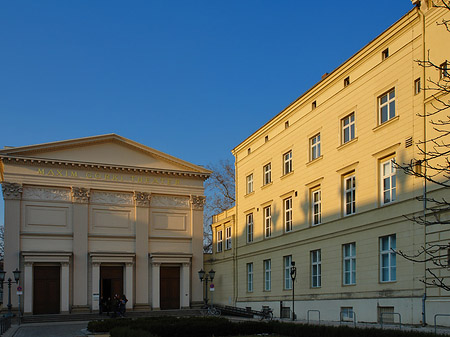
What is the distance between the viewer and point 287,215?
37.0 metres

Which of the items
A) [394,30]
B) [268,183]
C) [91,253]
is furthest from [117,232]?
[394,30]

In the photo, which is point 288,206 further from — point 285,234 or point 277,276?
point 277,276

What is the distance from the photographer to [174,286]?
52.0 metres

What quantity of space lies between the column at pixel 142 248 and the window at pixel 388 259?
2826cm

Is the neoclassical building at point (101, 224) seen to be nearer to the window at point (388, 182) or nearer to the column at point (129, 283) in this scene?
the column at point (129, 283)

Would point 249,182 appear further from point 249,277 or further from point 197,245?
point 197,245

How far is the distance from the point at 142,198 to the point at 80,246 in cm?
683

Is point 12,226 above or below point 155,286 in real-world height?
above

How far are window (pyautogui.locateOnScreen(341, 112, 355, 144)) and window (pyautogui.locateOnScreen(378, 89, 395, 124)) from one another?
2561mm

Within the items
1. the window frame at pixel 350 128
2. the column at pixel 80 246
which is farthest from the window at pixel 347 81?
the column at pixel 80 246

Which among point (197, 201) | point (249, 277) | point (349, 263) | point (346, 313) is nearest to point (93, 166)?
point (197, 201)

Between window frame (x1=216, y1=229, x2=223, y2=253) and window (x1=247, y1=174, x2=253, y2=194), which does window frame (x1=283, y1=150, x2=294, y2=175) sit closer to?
window (x1=247, y1=174, x2=253, y2=194)

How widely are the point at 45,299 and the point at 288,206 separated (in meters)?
22.4

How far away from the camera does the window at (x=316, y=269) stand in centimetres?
3198
